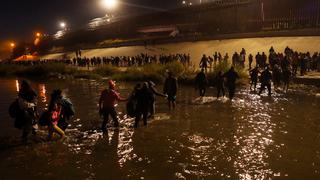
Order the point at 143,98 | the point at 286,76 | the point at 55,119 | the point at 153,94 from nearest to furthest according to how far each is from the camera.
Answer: the point at 55,119 < the point at 143,98 < the point at 153,94 < the point at 286,76

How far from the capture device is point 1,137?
44.8ft

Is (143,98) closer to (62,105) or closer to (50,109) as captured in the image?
(62,105)

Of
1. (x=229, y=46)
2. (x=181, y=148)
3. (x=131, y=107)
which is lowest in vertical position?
(x=181, y=148)

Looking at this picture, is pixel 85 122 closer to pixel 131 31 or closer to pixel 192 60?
pixel 192 60

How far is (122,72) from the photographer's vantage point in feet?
121

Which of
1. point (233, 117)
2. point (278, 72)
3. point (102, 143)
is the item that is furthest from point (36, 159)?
point (278, 72)

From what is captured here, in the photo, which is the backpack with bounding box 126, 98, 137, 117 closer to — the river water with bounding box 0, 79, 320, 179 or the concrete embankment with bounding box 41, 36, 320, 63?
the river water with bounding box 0, 79, 320, 179

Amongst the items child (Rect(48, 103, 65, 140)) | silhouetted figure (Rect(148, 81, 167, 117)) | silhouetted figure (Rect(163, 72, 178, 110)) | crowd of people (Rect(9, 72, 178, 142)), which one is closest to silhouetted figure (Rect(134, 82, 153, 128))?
crowd of people (Rect(9, 72, 178, 142))

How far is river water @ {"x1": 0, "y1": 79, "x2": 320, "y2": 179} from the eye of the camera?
1002 centimetres

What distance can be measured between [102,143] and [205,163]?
3.73m

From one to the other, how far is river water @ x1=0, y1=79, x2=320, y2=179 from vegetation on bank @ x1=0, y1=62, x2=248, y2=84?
11075mm

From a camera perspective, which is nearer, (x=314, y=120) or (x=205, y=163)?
(x=205, y=163)

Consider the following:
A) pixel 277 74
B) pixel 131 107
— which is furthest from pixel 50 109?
pixel 277 74

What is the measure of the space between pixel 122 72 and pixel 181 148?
83.2 ft
